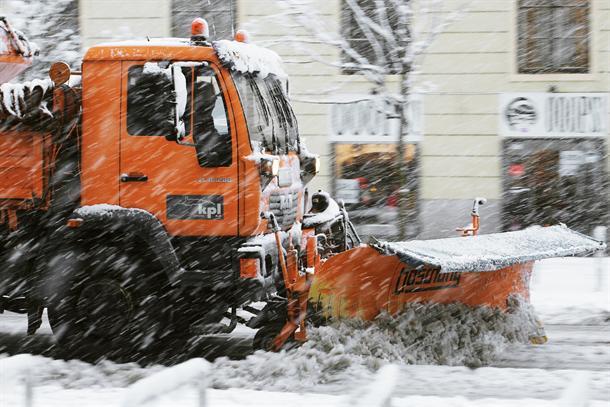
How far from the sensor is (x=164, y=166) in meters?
7.52

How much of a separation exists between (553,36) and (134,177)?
462 inches

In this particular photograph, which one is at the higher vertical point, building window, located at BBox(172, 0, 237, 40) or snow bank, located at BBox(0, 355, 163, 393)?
building window, located at BBox(172, 0, 237, 40)

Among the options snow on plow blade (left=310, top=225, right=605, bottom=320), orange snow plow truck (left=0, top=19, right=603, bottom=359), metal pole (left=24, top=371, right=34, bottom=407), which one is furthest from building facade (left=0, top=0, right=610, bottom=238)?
metal pole (left=24, top=371, right=34, bottom=407)

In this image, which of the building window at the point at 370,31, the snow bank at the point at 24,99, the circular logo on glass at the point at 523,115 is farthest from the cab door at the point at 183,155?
the circular logo on glass at the point at 523,115

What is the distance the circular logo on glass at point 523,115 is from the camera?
56.0 feet

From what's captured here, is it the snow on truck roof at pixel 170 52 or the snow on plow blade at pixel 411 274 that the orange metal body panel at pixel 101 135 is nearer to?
the snow on truck roof at pixel 170 52

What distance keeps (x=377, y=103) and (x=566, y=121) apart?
3.80 meters

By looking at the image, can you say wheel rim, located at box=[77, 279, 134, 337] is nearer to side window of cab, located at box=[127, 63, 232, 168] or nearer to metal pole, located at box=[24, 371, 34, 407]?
side window of cab, located at box=[127, 63, 232, 168]

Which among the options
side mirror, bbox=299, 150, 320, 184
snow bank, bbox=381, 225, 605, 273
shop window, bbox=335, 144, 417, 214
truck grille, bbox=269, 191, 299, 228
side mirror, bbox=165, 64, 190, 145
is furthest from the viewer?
shop window, bbox=335, 144, 417, 214

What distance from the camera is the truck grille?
25.8 ft

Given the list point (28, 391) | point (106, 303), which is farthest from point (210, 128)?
point (28, 391)

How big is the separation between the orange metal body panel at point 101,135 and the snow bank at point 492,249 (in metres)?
2.26

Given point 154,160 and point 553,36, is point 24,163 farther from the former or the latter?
point 553,36

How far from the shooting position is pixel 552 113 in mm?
17078
